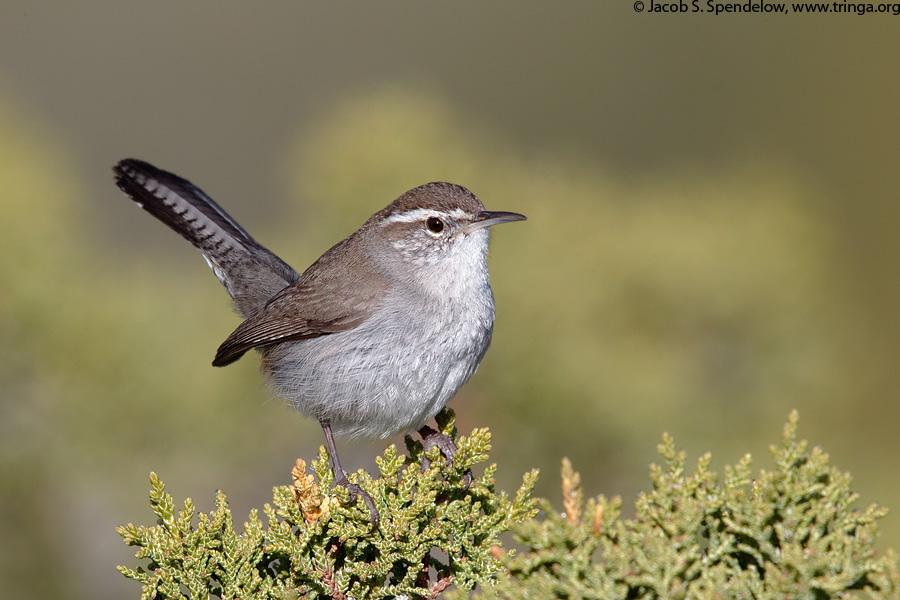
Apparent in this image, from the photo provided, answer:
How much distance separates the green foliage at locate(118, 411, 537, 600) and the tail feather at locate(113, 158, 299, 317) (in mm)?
1853

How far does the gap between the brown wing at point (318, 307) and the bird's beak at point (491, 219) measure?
1.60 ft

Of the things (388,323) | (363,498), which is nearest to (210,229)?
(388,323)

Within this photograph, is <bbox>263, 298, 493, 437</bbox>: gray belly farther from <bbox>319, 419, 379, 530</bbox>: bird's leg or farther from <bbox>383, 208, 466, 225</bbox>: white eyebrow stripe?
<bbox>383, 208, 466, 225</bbox>: white eyebrow stripe

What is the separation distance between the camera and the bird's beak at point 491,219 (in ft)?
12.2

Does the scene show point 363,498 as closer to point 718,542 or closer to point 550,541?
point 550,541

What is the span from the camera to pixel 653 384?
182 inches

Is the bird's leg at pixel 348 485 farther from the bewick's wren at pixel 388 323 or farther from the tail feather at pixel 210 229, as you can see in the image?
the tail feather at pixel 210 229

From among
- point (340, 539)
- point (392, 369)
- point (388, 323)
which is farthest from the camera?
point (388, 323)

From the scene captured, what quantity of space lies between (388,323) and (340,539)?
1.10m

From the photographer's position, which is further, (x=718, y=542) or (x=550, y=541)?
(x=718, y=542)

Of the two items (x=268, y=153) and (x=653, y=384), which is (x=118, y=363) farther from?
(x=268, y=153)

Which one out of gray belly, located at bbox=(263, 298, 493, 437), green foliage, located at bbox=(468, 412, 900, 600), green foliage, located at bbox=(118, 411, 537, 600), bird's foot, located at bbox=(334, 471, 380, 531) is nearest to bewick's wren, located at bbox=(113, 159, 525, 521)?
gray belly, located at bbox=(263, 298, 493, 437)

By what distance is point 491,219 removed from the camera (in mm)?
3748

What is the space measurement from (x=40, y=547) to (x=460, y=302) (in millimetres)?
2736
